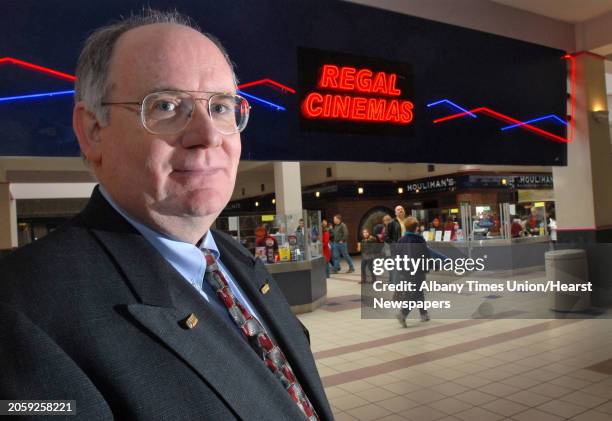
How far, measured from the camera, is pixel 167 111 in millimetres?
835

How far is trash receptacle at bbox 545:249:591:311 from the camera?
626 centimetres

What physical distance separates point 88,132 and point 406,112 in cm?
386

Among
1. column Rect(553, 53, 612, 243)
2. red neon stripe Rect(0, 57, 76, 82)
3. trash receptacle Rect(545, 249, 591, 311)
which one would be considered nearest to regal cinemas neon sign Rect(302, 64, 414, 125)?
red neon stripe Rect(0, 57, 76, 82)

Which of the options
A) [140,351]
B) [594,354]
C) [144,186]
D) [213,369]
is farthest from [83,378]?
[594,354]

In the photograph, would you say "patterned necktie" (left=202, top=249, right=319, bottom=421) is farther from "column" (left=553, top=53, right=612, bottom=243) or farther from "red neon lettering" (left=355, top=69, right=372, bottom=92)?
"column" (left=553, top=53, right=612, bottom=243)

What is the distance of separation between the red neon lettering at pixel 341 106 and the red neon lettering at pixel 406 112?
2.01ft

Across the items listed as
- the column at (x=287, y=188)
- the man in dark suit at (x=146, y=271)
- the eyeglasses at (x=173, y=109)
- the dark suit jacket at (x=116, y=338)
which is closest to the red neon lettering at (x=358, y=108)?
the man in dark suit at (x=146, y=271)

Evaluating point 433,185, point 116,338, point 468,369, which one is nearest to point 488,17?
point 468,369

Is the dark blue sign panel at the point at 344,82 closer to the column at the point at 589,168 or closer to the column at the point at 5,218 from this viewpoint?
the column at the point at 589,168

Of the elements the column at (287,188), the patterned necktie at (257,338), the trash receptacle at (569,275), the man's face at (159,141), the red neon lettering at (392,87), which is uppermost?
the red neon lettering at (392,87)

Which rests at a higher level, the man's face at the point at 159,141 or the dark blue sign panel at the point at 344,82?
the dark blue sign panel at the point at 344,82

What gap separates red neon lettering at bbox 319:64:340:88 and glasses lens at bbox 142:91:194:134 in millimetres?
3229

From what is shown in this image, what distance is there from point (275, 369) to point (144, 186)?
1.51ft

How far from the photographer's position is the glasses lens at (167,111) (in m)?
0.82
